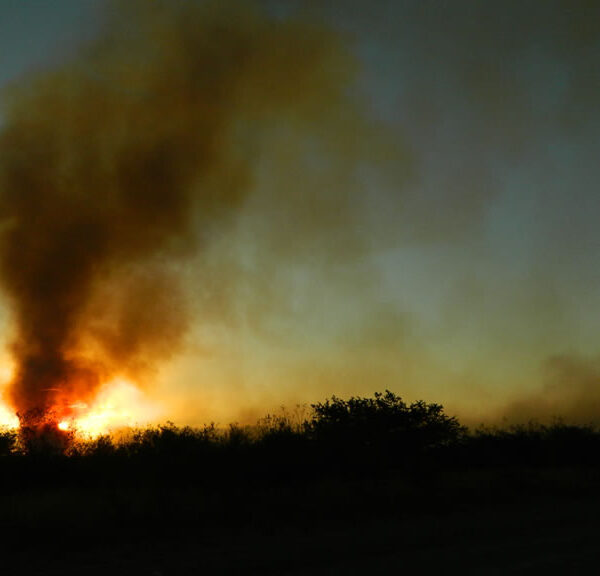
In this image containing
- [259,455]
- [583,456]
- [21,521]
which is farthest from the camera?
[583,456]

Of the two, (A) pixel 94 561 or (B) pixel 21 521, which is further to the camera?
(B) pixel 21 521

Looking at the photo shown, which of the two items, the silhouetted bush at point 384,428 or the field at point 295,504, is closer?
the field at point 295,504

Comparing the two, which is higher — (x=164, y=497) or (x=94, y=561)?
(x=164, y=497)

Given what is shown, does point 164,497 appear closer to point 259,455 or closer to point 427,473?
point 259,455

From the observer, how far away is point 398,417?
18.1 meters

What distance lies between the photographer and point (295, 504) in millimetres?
11812

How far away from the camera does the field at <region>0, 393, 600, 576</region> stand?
7.73 meters

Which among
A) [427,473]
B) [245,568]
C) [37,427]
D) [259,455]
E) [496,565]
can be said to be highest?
[37,427]

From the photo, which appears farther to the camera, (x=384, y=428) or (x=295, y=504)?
(x=384, y=428)

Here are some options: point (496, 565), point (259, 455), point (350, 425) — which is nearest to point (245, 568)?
point (496, 565)

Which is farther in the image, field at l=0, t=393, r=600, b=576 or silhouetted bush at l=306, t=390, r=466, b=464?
Result: silhouetted bush at l=306, t=390, r=466, b=464

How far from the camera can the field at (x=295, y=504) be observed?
25.3 ft

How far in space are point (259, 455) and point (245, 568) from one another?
7991 mm

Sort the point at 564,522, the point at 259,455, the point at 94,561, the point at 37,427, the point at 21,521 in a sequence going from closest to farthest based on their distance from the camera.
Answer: the point at 94,561 → the point at 21,521 → the point at 564,522 → the point at 259,455 → the point at 37,427
